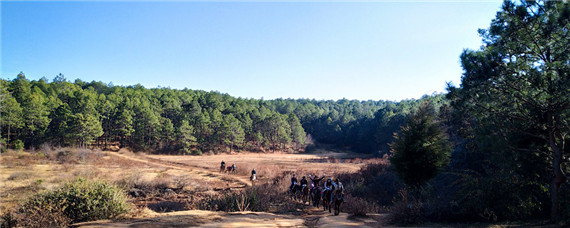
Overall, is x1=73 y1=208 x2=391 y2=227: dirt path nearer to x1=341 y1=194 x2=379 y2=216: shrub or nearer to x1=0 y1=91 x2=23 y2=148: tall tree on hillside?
x1=341 y1=194 x2=379 y2=216: shrub

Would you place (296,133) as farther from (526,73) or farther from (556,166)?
(526,73)

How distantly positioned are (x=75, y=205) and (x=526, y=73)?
16093 mm

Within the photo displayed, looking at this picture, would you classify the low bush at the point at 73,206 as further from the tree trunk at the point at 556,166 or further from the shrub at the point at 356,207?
the tree trunk at the point at 556,166

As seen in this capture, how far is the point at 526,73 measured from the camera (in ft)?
31.8

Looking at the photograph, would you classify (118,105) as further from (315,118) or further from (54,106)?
(315,118)

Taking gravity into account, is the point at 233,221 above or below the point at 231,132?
below

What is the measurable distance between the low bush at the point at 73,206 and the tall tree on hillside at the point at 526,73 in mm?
13640

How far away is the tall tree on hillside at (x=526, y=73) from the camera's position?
29.2 feet

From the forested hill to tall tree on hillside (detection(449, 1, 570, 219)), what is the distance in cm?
1478

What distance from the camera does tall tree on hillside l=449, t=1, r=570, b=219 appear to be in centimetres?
889

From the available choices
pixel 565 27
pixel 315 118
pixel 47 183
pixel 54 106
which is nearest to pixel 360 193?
pixel 565 27

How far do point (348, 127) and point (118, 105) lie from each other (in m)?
69.2

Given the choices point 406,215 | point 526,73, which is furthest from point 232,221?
point 526,73

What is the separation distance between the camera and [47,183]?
2281 centimetres
